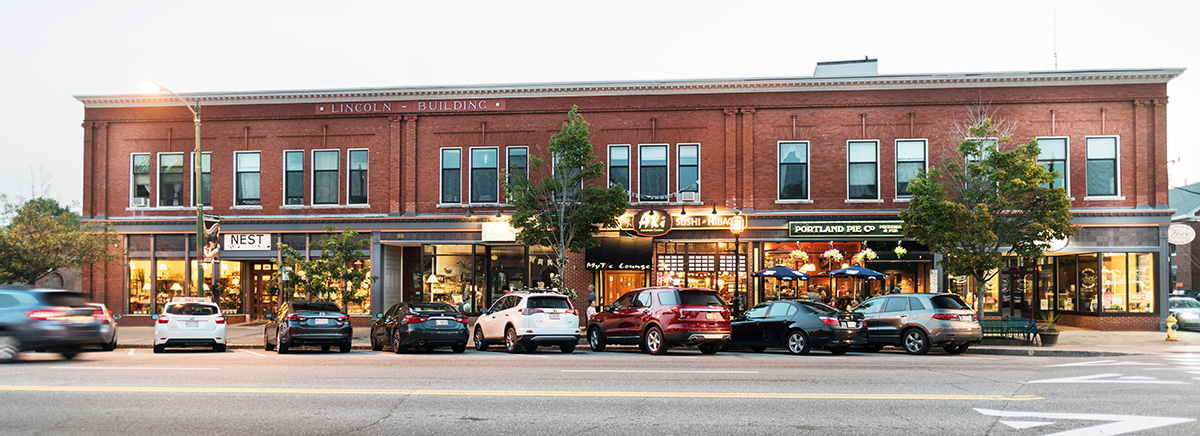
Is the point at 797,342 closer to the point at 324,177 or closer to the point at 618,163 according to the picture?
the point at 618,163

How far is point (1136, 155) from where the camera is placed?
93.3 feet

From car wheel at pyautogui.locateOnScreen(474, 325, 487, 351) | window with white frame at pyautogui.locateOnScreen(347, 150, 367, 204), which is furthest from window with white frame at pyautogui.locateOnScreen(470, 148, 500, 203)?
car wheel at pyautogui.locateOnScreen(474, 325, 487, 351)

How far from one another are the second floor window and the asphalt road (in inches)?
701

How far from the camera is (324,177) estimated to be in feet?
105

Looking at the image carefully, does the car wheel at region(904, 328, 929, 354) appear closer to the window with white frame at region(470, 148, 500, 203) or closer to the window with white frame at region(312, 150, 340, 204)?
the window with white frame at region(470, 148, 500, 203)

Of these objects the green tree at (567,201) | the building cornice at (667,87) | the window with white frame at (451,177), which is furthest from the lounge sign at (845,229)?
the window with white frame at (451,177)

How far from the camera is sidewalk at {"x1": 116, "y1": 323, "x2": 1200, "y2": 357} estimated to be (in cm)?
2162

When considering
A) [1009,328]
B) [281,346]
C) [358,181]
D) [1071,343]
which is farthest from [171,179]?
[1071,343]

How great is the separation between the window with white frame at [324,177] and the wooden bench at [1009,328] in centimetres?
2247

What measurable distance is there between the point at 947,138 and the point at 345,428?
25602 millimetres

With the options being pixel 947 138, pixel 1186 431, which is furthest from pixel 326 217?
pixel 1186 431

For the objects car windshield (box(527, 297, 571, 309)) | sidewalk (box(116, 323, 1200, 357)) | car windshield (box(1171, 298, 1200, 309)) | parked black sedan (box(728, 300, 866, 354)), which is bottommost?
sidewalk (box(116, 323, 1200, 357))

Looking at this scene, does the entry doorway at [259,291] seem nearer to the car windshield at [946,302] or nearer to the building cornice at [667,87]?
the building cornice at [667,87]

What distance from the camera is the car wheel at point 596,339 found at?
21.7 metres
